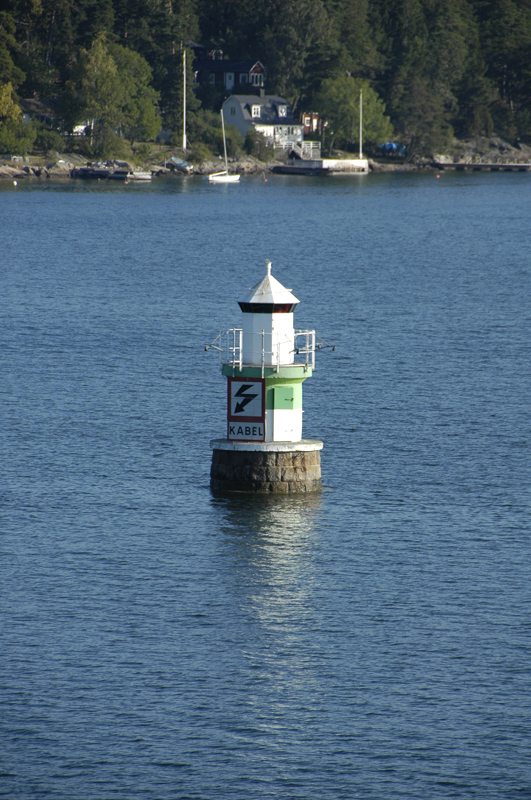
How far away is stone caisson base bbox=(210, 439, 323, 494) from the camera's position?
3669 cm

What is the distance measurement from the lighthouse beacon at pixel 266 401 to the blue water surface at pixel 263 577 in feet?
3.77

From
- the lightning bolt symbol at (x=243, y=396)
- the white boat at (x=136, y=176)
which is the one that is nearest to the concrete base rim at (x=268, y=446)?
the lightning bolt symbol at (x=243, y=396)

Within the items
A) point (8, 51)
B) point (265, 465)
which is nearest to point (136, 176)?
point (8, 51)

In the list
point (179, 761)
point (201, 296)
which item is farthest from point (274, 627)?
point (201, 296)

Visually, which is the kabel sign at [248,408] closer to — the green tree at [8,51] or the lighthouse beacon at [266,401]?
the lighthouse beacon at [266,401]

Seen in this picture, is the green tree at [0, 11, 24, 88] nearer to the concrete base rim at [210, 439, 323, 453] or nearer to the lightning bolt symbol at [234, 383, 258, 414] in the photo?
the lightning bolt symbol at [234, 383, 258, 414]

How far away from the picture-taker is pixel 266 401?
3653cm

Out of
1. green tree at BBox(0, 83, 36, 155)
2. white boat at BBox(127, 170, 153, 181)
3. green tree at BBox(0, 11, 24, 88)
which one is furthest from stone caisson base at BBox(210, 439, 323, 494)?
green tree at BBox(0, 11, 24, 88)

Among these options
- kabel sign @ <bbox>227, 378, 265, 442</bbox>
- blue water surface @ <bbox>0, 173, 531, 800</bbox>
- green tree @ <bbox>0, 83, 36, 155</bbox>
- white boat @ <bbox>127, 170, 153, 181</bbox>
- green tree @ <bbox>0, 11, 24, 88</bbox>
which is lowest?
blue water surface @ <bbox>0, 173, 531, 800</bbox>

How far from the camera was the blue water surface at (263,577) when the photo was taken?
22500mm

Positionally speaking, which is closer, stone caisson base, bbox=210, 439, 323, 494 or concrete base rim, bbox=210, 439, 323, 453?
concrete base rim, bbox=210, 439, 323, 453

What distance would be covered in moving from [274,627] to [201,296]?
59.2m

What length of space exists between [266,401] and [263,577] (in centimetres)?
723

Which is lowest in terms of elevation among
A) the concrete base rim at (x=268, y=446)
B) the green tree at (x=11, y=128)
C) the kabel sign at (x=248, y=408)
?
the concrete base rim at (x=268, y=446)
